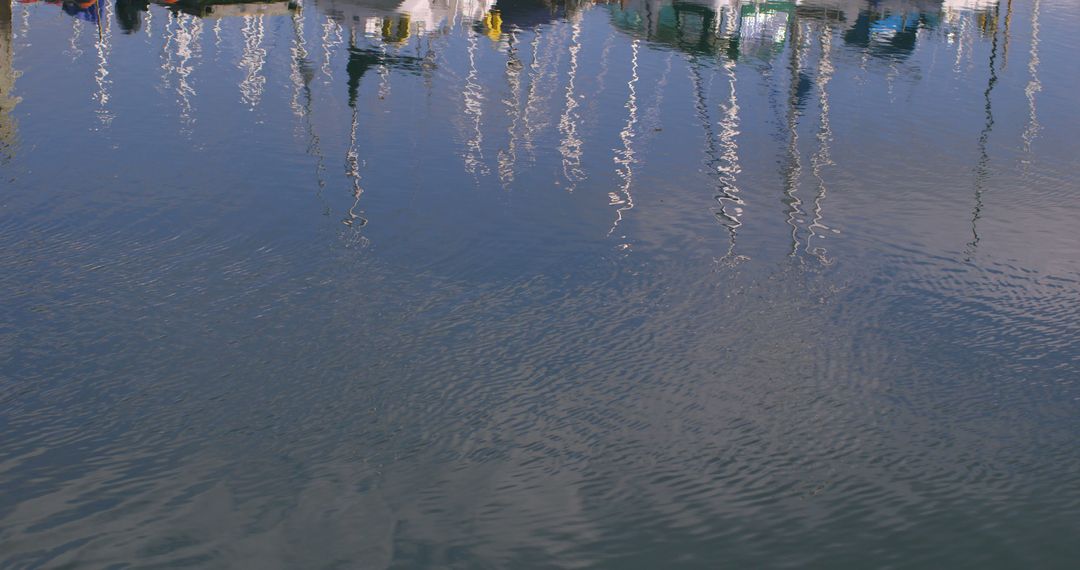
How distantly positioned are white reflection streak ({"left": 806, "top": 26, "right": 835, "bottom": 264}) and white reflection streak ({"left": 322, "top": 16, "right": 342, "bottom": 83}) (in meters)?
12.0

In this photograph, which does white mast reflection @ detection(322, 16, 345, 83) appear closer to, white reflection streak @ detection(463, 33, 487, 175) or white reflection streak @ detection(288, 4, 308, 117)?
white reflection streak @ detection(288, 4, 308, 117)

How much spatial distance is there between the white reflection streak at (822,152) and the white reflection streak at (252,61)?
39.5 feet

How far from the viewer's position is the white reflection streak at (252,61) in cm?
2714

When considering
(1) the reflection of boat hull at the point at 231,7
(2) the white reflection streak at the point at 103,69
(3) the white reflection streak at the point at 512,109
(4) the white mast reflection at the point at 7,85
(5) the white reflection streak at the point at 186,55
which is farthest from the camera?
(1) the reflection of boat hull at the point at 231,7

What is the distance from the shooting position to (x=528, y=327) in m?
14.4

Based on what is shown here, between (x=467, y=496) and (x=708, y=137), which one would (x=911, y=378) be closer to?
(x=467, y=496)

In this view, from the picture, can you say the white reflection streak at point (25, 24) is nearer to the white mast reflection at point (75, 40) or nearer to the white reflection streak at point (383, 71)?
the white mast reflection at point (75, 40)

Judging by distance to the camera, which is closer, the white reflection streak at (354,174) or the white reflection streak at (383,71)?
the white reflection streak at (354,174)

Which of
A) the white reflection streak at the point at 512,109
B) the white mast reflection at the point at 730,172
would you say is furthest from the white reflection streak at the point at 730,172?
the white reflection streak at the point at 512,109

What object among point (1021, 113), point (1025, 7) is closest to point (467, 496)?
point (1021, 113)

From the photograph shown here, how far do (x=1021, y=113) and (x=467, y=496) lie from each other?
22.1m

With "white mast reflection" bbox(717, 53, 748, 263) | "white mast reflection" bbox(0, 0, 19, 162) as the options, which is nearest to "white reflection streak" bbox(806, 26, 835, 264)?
"white mast reflection" bbox(717, 53, 748, 263)

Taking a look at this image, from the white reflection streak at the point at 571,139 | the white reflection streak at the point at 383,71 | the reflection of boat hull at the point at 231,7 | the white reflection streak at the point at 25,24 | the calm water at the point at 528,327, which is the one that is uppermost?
the reflection of boat hull at the point at 231,7

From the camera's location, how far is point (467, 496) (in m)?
10.7
